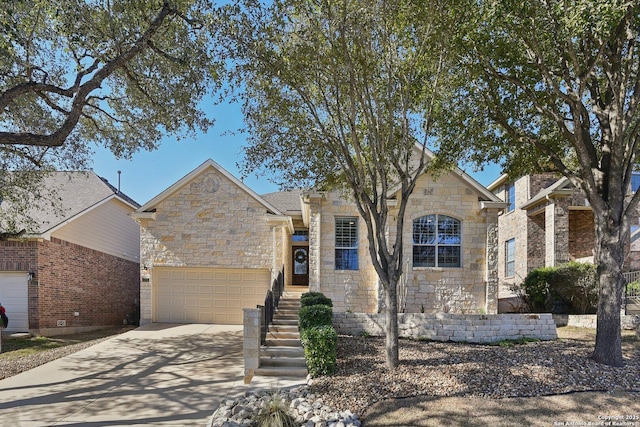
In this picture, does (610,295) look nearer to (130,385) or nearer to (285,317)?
(285,317)

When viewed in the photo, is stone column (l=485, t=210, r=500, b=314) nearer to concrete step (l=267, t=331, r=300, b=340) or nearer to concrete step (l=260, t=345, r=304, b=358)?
concrete step (l=267, t=331, r=300, b=340)

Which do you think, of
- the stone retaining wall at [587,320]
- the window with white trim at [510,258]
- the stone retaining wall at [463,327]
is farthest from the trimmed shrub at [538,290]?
the window with white trim at [510,258]

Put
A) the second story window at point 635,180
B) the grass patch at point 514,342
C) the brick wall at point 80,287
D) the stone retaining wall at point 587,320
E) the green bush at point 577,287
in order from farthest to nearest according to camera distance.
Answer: the second story window at point 635,180, the brick wall at point 80,287, the green bush at point 577,287, the stone retaining wall at point 587,320, the grass patch at point 514,342

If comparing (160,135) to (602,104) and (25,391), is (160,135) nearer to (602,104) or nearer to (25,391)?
(25,391)

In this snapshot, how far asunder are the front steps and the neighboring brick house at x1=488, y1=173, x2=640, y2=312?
8.34m

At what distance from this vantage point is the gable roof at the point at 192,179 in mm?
13797

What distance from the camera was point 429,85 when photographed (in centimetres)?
772

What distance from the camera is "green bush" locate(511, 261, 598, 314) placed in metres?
12.4

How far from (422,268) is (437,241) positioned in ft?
3.29

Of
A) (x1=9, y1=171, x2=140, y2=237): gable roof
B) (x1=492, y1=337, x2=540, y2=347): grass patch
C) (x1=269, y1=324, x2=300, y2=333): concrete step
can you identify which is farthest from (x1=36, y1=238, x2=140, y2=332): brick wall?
(x1=492, y1=337, x2=540, y2=347): grass patch

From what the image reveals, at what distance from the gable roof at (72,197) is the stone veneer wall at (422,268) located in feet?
28.6

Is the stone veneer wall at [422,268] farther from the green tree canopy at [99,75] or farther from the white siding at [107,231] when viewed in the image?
the white siding at [107,231]

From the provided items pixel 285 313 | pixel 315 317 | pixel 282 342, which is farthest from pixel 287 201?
pixel 315 317

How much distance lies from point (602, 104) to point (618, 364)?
195 inches
